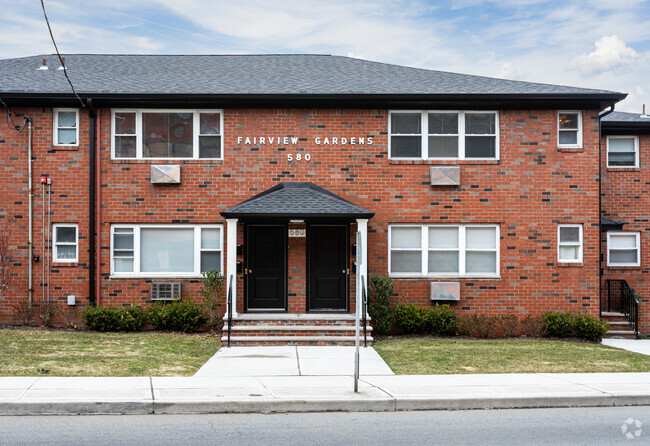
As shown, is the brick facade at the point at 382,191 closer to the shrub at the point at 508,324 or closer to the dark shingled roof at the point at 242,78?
the shrub at the point at 508,324

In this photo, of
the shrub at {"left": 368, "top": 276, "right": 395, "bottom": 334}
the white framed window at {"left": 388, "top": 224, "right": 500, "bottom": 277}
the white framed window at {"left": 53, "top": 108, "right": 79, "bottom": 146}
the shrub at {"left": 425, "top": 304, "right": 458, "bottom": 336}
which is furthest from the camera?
the white framed window at {"left": 388, "top": 224, "right": 500, "bottom": 277}

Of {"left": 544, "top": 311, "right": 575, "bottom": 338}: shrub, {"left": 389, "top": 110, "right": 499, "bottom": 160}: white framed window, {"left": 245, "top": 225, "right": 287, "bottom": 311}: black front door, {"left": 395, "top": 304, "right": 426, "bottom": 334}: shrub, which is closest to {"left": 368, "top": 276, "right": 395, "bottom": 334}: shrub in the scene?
{"left": 395, "top": 304, "right": 426, "bottom": 334}: shrub

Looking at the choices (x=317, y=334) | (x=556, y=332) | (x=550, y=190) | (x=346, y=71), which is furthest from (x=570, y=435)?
(x=346, y=71)

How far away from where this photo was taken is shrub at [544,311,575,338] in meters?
14.5

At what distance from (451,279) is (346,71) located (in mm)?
6362

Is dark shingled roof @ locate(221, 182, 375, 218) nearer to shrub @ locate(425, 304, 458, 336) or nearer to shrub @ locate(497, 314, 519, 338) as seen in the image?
shrub @ locate(425, 304, 458, 336)

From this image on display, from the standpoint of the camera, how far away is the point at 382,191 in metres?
15.1

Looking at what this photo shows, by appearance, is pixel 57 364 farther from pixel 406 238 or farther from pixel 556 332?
pixel 556 332

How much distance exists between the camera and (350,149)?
49.6 ft

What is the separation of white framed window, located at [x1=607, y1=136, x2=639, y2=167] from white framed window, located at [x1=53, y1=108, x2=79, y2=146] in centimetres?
1370

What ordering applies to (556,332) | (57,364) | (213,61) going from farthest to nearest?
1. (213,61)
2. (556,332)
3. (57,364)

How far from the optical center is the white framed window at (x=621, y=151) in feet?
56.8

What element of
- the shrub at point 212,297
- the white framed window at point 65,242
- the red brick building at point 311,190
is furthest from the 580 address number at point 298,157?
the white framed window at point 65,242

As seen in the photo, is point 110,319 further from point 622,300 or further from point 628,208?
point 628,208
